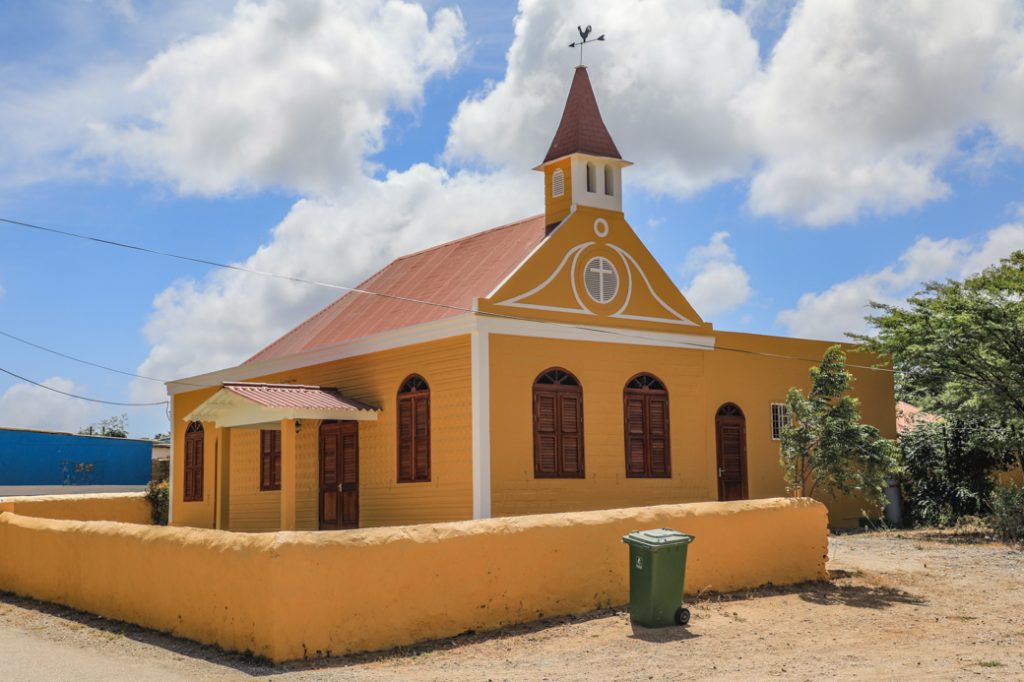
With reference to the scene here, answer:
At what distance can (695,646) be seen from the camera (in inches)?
434

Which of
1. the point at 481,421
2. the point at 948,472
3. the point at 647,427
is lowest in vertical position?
the point at 948,472

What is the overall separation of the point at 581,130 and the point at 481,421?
20.4 feet

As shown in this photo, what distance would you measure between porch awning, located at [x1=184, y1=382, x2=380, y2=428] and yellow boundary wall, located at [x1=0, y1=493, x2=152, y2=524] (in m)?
5.79

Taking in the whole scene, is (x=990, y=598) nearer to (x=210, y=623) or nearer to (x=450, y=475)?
(x=450, y=475)

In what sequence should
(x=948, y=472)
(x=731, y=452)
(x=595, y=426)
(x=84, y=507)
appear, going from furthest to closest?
(x=84, y=507) → (x=948, y=472) → (x=731, y=452) → (x=595, y=426)

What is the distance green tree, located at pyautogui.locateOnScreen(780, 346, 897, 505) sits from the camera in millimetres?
15539

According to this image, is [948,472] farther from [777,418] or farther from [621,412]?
[621,412]

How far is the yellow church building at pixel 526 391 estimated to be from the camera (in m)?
17.4

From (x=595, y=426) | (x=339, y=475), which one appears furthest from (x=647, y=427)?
(x=339, y=475)

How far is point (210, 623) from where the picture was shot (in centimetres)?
1123

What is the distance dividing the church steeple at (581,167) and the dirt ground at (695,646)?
801 cm

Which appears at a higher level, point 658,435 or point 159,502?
point 658,435

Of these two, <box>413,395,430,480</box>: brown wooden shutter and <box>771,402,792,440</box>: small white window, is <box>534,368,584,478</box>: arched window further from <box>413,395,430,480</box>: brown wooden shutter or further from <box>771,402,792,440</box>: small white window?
<box>771,402,792,440</box>: small white window

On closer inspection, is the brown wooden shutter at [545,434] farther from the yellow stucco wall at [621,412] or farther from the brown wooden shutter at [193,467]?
the brown wooden shutter at [193,467]
